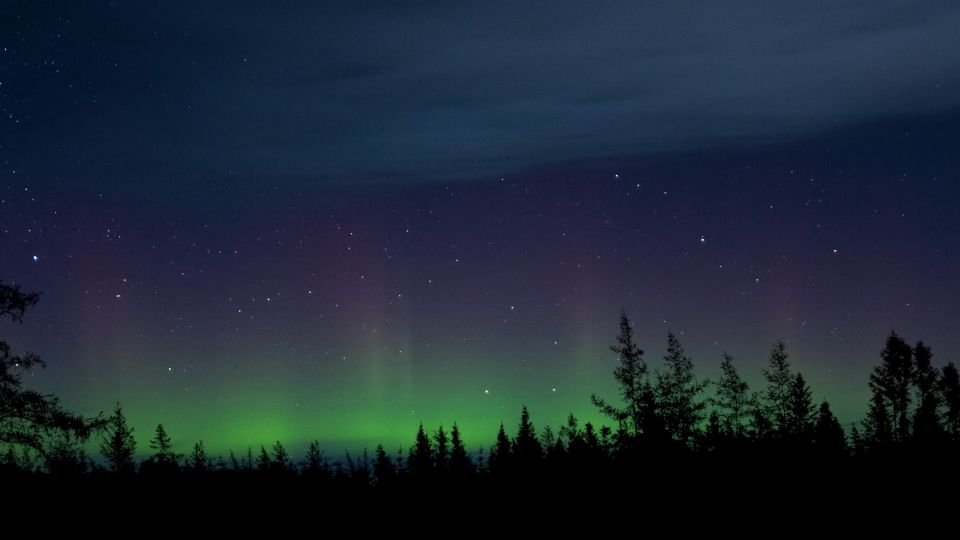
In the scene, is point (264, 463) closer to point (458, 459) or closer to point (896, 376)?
point (458, 459)

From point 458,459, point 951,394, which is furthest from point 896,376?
point 458,459

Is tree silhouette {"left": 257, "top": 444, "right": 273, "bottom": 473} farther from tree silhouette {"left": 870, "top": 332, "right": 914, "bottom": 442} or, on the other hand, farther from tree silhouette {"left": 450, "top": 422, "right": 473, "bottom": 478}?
tree silhouette {"left": 870, "top": 332, "right": 914, "bottom": 442}

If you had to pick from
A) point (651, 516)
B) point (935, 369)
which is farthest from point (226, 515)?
point (935, 369)

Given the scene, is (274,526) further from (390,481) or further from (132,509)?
(390,481)

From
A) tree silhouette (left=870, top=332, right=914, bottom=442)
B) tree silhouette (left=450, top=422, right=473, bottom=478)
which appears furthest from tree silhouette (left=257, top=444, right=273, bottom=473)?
tree silhouette (left=870, top=332, right=914, bottom=442)

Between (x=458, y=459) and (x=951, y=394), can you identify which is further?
(x=951, y=394)

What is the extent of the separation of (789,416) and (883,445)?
3927 cm

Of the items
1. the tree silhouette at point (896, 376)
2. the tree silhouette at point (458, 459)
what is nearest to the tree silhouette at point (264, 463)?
the tree silhouette at point (458, 459)

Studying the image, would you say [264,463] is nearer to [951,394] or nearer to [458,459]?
[458,459]

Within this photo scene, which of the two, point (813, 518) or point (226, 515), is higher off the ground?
point (226, 515)

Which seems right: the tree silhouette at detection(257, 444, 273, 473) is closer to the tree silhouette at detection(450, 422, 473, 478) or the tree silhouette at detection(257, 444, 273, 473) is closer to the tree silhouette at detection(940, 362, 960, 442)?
the tree silhouette at detection(450, 422, 473, 478)

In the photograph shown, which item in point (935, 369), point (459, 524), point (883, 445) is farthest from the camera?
point (935, 369)

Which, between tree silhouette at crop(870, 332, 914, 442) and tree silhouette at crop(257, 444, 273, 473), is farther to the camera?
tree silhouette at crop(870, 332, 914, 442)

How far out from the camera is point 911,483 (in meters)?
23.8
